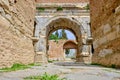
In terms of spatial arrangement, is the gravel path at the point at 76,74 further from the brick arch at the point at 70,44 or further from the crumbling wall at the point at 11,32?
the brick arch at the point at 70,44

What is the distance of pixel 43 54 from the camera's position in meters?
15.8

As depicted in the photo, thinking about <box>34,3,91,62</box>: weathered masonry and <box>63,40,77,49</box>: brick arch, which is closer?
<box>34,3,91,62</box>: weathered masonry

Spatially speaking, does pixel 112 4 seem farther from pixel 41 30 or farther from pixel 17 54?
pixel 41 30

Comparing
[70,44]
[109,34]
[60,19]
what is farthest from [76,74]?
[70,44]

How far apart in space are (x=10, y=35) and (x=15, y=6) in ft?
4.36

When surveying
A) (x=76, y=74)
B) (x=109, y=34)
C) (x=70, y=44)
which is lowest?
(x=76, y=74)

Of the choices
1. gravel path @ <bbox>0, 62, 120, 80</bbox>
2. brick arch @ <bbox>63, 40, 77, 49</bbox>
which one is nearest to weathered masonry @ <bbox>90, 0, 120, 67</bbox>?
gravel path @ <bbox>0, 62, 120, 80</bbox>

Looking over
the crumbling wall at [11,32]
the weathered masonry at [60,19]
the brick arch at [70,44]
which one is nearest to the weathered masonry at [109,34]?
the crumbling wall at [11,32]

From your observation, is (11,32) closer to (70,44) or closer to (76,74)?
(76,74)

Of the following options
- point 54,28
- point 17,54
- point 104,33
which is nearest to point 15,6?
point 17,54

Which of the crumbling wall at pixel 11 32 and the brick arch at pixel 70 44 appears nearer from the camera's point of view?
the crumbling wall at pixel 11 32

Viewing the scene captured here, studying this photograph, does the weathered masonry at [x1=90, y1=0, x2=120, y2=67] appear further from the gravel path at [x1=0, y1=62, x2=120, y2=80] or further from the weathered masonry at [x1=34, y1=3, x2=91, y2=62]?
the weathered masonry at [x1=34, y1=3, x2=91, y2=62]

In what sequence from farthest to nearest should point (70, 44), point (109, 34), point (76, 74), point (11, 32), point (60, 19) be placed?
point (70, 44) < point (60, 19) < point (11, 32) < point (109, 34) < point (76, 74)

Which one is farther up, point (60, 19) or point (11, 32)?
point (60, 19)
